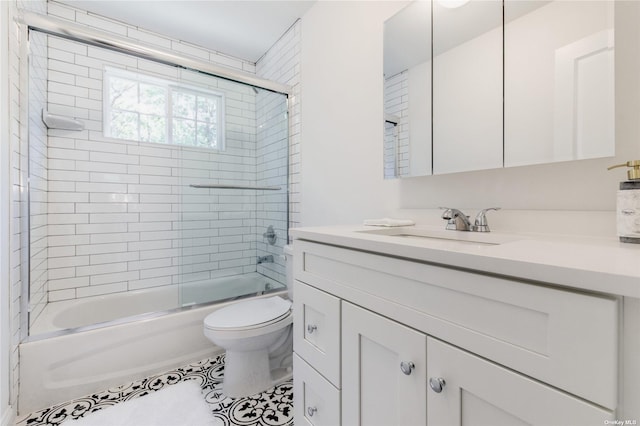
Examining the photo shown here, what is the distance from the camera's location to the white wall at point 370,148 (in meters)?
0.81

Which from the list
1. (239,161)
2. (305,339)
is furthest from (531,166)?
(239,161)

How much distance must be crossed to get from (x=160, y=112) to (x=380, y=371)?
2737mm

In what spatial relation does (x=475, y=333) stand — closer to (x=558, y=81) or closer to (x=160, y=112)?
(x=558, y=81)

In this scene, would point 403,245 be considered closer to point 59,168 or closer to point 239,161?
point 239,161

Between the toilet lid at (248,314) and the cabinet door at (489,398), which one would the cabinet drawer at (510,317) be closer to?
the cabinet door at (489,398)

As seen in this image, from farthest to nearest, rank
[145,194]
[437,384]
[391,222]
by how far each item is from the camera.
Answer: [145,194], [391,222], [437,384]

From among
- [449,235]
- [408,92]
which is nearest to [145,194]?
[408,92]

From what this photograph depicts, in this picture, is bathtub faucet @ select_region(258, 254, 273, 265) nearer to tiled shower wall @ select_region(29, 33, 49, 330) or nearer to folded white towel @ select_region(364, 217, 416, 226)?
folded white towel @ select_region(364, 217, 416, 226)

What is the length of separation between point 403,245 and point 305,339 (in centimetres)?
61

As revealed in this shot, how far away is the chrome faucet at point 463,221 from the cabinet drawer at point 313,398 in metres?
0.74

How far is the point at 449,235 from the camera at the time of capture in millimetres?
1102

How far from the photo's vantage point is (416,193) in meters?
1.37

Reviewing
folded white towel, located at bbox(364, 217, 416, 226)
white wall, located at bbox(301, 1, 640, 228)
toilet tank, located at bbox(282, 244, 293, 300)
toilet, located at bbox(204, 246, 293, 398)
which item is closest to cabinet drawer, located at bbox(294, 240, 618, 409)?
folded white towel, located at bbox(364, 217, 416, 226)

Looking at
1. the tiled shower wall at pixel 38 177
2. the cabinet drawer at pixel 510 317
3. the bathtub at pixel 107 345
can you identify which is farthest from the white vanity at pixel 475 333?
the tiled shower wall at pixel 38 177
